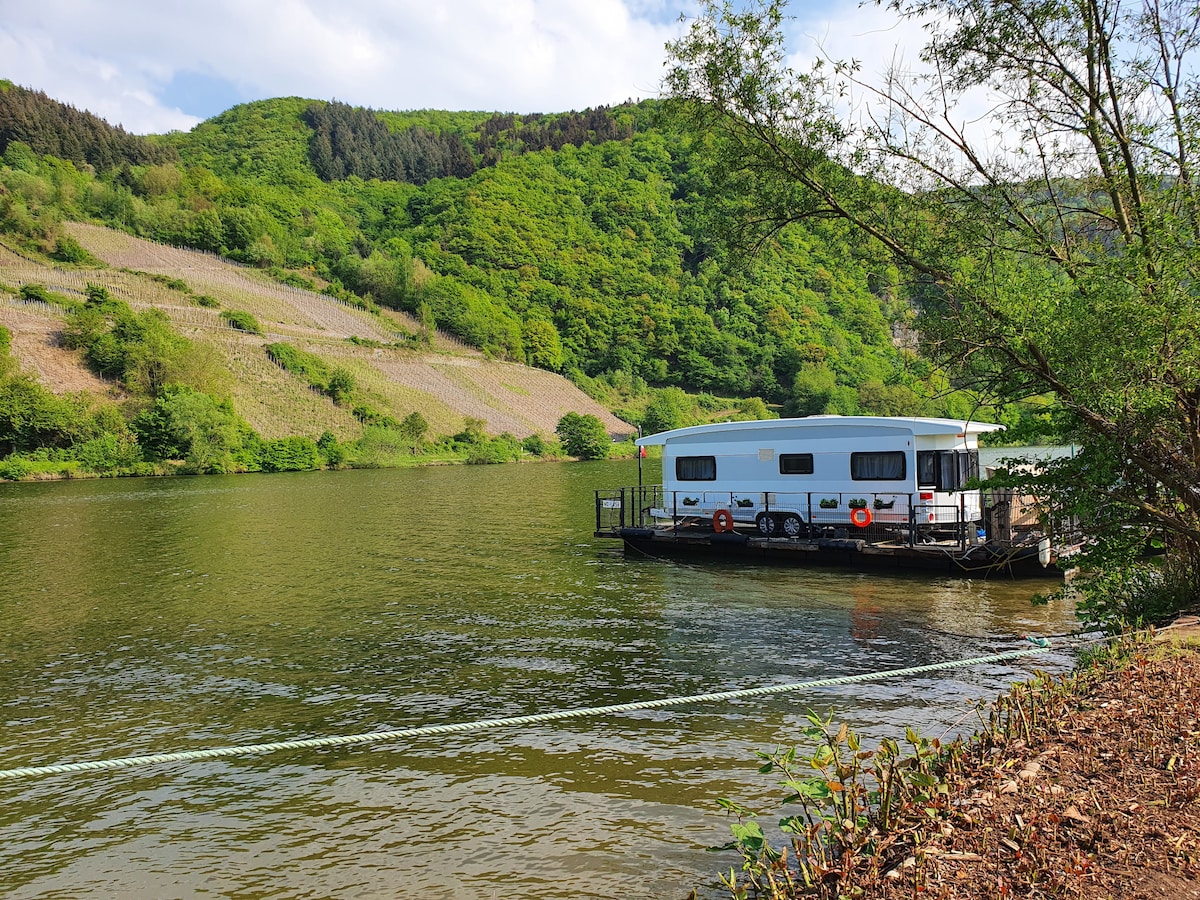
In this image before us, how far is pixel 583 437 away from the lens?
314ft

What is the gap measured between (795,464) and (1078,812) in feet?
63.1

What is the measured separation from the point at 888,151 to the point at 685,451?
600 inches

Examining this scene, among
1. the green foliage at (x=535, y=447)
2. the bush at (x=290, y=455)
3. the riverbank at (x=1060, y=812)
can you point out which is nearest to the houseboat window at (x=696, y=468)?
the riverbank at (x=1060, y=812)

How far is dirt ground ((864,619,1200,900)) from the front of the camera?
4.29 m

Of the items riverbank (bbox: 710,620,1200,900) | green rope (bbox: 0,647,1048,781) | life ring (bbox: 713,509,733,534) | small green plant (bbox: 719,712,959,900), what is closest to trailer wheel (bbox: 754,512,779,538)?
life ring (bbox: 713,509,733,534)

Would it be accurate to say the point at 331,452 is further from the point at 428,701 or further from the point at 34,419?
the point at 428,701

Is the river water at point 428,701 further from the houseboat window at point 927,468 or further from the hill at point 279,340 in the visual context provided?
the hill at point 279,340

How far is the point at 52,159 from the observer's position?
148125 millimetres

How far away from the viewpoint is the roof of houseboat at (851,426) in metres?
21.4

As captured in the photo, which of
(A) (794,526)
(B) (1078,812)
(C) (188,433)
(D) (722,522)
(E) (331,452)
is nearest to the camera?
(B) (1078,812)

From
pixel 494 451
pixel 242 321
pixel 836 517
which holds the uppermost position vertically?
pixel 242 321

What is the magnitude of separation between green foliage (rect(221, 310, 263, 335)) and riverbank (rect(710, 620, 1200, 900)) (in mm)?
102448

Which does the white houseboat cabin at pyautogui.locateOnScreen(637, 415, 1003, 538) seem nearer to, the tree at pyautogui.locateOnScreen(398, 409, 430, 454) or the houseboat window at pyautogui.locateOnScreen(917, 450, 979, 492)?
the houseboat window at pyautogui.locateOnScreen(917, 450, 979, 492)

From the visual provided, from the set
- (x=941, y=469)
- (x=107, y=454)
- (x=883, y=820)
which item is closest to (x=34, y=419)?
(x=107, y=454)
